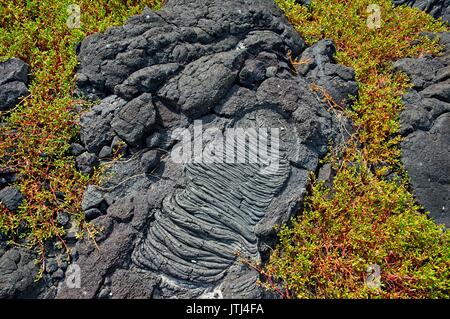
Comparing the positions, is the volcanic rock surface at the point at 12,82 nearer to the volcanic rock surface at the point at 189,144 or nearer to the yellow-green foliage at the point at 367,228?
the volcanic rock surface at the point at 189,144

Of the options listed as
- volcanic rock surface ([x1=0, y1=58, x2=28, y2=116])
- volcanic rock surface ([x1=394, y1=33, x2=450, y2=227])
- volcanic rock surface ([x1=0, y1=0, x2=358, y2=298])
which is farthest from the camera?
volcanic rock surface ([x1=394, y1=33, x2=450, y2=227])

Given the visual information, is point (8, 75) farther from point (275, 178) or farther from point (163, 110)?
point (275, 178)

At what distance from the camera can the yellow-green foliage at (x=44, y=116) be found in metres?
4.87

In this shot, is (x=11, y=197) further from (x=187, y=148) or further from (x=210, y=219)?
(x=210, y=219)

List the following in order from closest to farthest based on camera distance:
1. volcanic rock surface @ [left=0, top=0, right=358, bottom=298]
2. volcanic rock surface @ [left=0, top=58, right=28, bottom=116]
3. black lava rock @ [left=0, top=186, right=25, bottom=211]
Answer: volcanic rock surface @ [left=0, top=0, right=358, bottom=298] → black lava rock @ [left=0, top=186, right=25, bottom=211] → volcanic rock surface @ [left=0, top=58, right=28, bottom=116]

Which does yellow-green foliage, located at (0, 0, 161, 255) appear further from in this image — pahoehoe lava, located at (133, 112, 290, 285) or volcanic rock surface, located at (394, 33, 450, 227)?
volcanic rock surface, located at (394, 33, 450, 227)

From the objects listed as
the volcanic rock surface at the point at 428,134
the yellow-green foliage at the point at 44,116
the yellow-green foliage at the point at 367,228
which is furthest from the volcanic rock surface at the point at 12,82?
the volcanic rock surface at the point at 428,134

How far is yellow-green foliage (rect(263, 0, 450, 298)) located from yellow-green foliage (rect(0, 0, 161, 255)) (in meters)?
3.43

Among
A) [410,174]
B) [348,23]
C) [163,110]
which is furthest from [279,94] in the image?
[348,23]

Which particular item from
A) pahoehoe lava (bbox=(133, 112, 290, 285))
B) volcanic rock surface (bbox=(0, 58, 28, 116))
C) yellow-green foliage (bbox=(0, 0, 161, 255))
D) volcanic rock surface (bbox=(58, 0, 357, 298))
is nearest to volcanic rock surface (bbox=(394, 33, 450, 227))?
volcanic rock surface (bbox=(58, 0, 357, 298))

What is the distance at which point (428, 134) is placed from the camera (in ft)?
19.8

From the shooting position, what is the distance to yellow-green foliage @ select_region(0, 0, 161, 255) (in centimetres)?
487

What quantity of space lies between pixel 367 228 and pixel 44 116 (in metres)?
5.51

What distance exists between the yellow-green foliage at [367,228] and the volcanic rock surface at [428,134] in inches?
8.2
